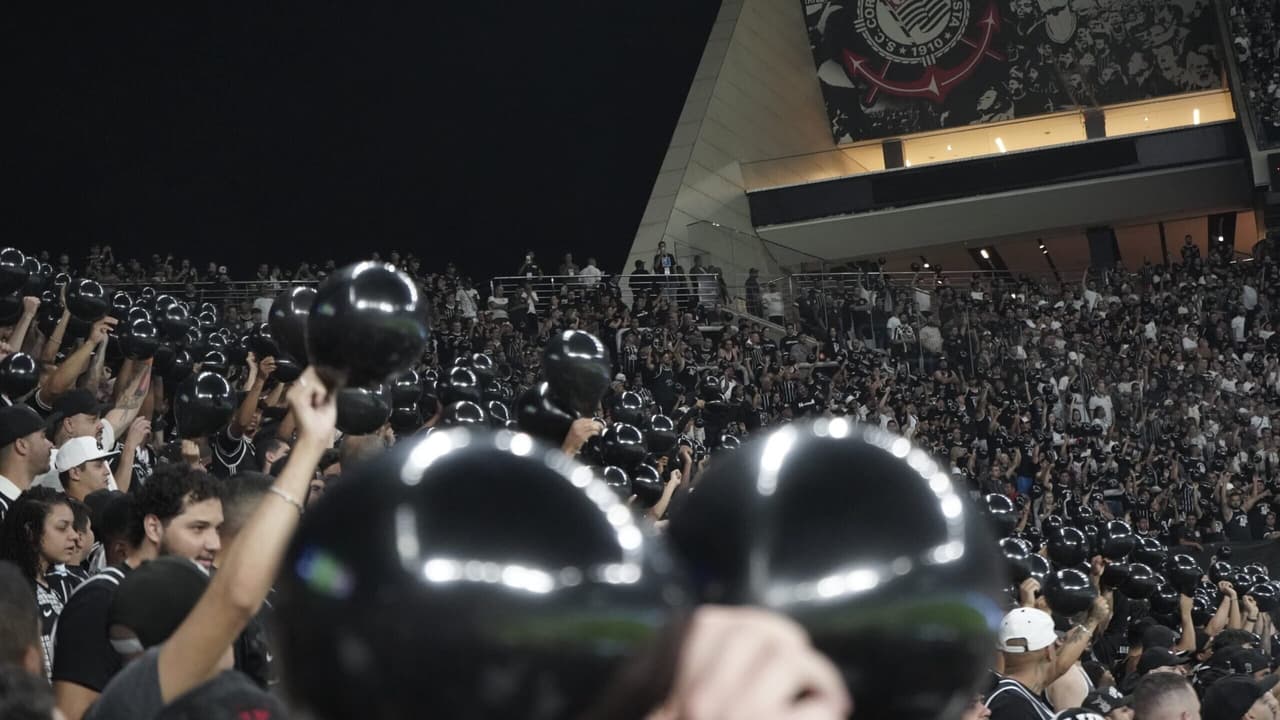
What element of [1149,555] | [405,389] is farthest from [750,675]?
[1149,555]

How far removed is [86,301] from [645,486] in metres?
2.93

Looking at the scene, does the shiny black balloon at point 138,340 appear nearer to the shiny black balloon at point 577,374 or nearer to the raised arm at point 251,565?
the shiny black balloon at point 577,374

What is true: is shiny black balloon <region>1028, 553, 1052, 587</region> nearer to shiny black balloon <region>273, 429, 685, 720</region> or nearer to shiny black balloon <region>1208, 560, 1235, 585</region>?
shiny black balloon <region>1208, 560, 1235, 585</region>

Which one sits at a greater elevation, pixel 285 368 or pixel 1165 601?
pixel 285 368

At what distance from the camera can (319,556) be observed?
27.1 inches

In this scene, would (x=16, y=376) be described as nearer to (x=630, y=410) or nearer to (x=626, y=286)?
(x=630, y=410)

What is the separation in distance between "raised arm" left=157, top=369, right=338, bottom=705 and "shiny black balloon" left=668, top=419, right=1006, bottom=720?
74 centimetres

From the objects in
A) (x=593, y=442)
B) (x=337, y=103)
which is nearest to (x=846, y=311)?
(x=337, y=103)

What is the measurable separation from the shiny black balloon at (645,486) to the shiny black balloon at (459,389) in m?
0.69

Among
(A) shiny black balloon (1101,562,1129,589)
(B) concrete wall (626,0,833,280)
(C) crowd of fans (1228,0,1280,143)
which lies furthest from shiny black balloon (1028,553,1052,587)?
(C) crowd of fans (1228,0,1280,143)

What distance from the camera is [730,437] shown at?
763 centimetres

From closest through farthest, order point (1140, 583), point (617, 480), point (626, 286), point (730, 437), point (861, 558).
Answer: point (861, 558) → point (617, 480) → point (1140, 583) → point (730, 437) → point (626, 286)

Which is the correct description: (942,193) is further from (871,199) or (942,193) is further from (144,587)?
(144,587)

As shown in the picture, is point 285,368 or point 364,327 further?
point 285,368
